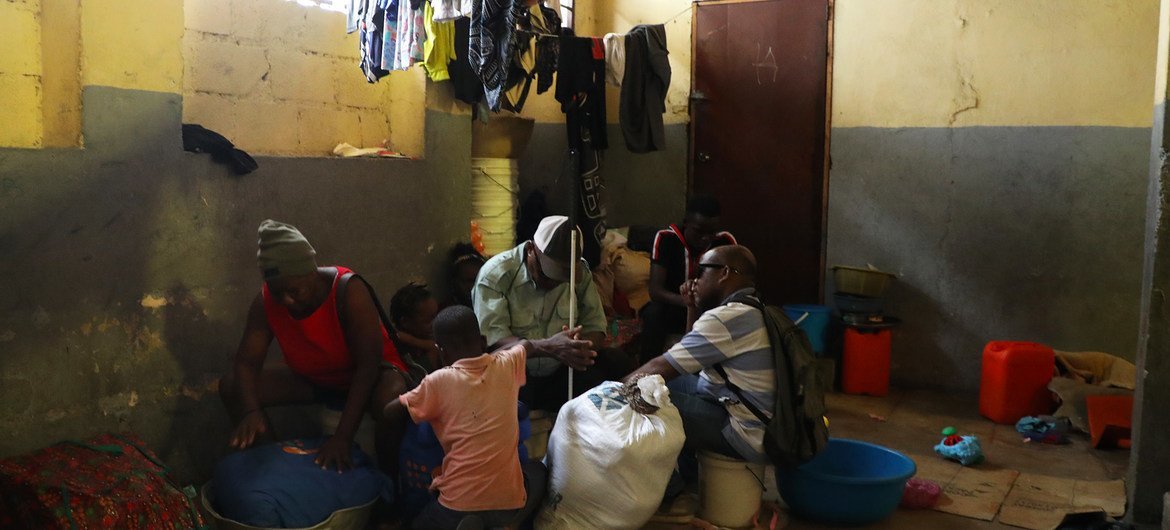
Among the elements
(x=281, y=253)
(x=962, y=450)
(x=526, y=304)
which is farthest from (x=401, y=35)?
(x=962, y=450)

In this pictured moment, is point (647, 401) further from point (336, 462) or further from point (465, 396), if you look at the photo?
point (336, 462)

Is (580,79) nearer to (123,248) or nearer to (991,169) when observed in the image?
(991,169)

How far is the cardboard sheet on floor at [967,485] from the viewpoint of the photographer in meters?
4.26

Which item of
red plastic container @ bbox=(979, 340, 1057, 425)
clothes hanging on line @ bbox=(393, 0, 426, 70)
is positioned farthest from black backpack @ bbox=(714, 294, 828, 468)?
red plastic container @ bbox=(979, 340, 1057, 425)

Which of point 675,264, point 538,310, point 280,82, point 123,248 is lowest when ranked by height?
point 538,310

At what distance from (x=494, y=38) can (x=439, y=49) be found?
0.76 metres

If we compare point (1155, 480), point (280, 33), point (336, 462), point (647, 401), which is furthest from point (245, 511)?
point (1155, 480)

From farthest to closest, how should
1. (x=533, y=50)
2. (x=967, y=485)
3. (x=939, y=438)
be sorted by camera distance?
(x=939, y=438)
(x=533, y=50)
(x=967, y=485)

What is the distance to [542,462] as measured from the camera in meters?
3.86

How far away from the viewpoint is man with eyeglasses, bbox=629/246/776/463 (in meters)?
3.76

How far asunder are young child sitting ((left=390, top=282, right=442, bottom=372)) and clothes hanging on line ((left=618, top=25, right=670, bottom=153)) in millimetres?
2419

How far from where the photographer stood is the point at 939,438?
544cm

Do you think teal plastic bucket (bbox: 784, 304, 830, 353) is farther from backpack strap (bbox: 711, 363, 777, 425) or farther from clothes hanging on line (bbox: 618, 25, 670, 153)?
backpack strap (bbox: 711, 363, 777, 425)

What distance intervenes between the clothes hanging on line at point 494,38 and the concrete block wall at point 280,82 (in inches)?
37.1
